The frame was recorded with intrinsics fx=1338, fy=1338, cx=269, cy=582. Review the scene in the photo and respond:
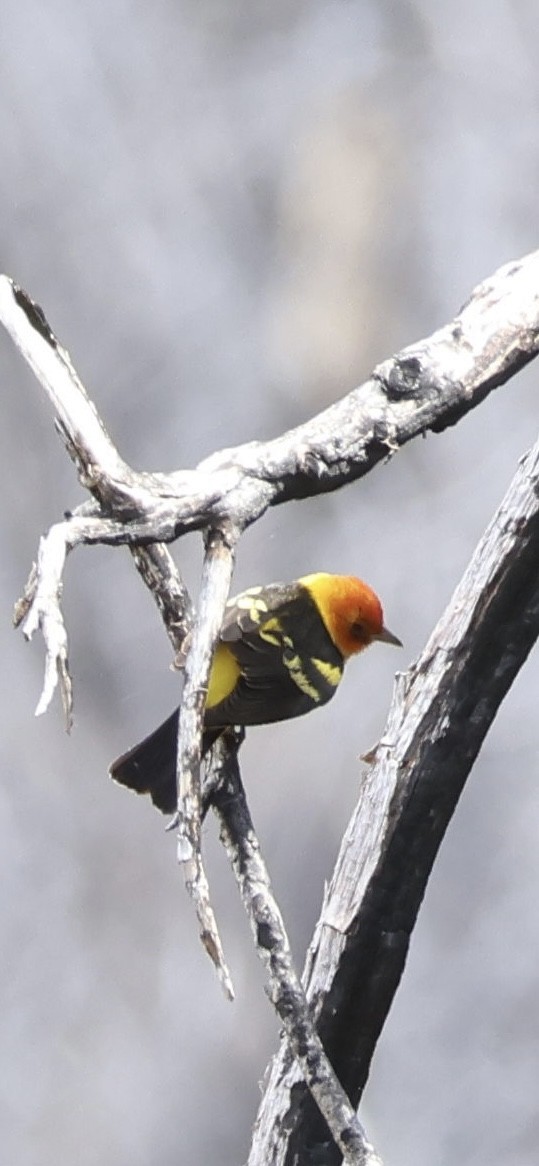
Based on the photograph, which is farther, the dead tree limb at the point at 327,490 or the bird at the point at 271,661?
the bird at the point at 271,661

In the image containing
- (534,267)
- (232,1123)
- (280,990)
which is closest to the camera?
(280,990)

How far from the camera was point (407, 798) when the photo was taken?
0.97m

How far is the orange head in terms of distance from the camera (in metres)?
1.05

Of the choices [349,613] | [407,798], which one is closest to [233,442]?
[349,613]

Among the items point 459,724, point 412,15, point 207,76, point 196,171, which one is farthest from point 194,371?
point 459,724

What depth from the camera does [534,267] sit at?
983 mm

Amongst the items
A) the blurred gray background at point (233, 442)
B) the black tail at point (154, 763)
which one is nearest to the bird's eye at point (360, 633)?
the black tail at point (154, 763)

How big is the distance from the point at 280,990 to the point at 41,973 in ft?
1.88

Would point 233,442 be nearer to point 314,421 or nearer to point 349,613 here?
point 349,613

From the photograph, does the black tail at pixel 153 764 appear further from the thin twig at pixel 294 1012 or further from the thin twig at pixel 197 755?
the thin twig at pixel 197 755

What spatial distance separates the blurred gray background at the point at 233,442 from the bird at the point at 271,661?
314 millimetres

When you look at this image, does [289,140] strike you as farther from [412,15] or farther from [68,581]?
[68,581]

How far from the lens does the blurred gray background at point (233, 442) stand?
138cm

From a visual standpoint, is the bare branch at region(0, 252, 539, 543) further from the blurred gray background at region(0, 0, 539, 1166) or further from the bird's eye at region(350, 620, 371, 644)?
the blurred gray background at region(0, 0, 539, 1166)
